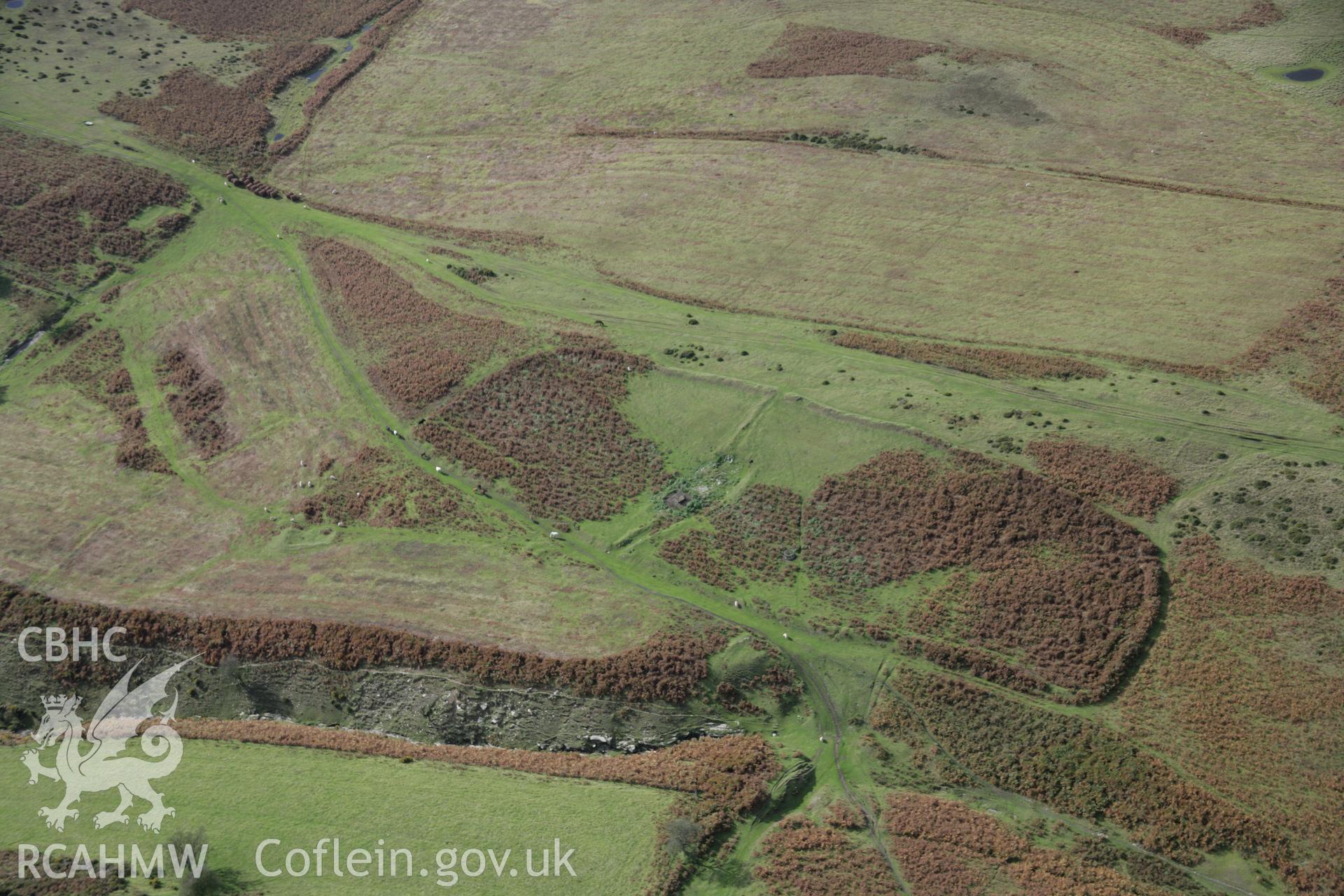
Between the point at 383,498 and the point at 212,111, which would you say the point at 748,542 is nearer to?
the point at 383,498

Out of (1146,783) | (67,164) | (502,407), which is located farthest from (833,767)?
(67,164)

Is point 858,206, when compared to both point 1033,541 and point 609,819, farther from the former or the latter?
point 609,819

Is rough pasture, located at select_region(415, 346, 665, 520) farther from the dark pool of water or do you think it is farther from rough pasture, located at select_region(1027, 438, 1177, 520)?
the dark pool of water

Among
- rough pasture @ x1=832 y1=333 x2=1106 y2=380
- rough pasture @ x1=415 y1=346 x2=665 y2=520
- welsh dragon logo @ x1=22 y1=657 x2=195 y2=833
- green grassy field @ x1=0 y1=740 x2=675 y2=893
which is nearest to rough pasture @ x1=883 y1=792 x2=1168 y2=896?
green grassy field @ x1=0 y1=740 x2=675 y2=893

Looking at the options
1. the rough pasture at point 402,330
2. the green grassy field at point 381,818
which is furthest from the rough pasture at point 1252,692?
the rough pasture at point 402,330

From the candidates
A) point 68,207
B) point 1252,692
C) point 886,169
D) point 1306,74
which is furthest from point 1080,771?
point 68,207

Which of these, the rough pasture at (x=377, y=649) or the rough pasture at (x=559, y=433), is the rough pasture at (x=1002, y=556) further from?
the rough pasture at (x=559, y=433)
